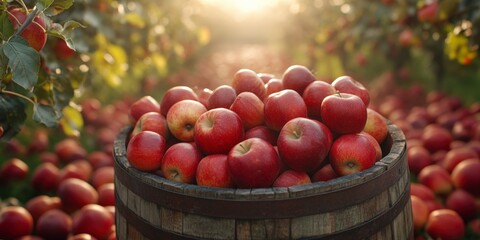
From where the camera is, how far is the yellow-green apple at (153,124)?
2650 mm

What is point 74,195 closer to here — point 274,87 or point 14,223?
point 14,223

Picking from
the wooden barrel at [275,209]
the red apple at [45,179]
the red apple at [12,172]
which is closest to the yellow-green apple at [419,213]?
the wooden barrel at [275,209]

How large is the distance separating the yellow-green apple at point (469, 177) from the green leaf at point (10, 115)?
3.11 metres

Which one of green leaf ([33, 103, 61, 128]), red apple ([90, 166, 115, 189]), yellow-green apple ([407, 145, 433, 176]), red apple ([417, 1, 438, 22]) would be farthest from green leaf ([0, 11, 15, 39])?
red apple ([417, 1, 438, 22])

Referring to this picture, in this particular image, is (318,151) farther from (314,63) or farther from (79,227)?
(314,63)

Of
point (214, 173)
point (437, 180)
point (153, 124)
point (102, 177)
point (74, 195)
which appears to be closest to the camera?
point (214, 173)

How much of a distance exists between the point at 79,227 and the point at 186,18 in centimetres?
487

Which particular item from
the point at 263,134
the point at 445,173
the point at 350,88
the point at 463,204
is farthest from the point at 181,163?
the point at 445,173

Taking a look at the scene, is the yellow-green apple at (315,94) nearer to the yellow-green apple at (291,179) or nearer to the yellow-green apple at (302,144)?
the yellow-green apple at (302,144)

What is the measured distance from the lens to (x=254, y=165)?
2113 millimetres

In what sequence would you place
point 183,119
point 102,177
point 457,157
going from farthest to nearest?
point 102,177 → point 457,157 → point 183,119

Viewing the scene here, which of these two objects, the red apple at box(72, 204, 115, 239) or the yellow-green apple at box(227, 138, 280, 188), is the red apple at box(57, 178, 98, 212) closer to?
the red apple at box(72, 204, 115, 239)

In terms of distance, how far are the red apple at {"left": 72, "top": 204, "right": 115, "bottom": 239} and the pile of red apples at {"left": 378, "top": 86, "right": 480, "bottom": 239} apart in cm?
210

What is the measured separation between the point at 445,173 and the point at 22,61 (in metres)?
3.29
